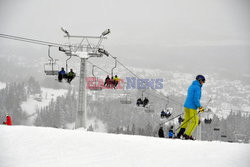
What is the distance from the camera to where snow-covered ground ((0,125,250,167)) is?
4.68m

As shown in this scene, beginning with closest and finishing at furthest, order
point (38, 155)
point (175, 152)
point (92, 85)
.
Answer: point (38, 155)
point (175, 152)
point (92, 85)

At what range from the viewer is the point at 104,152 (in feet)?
17.3

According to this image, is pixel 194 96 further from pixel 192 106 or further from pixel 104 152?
pixel 104 152

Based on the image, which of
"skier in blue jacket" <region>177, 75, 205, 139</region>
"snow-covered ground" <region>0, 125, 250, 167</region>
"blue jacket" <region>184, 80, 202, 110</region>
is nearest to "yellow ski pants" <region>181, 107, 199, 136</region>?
"skier in blue jacket" <region>177, 75, 205, 139</region>

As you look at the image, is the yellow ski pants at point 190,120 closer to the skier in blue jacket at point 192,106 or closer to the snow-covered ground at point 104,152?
the skier in blue jacket at point 192,106

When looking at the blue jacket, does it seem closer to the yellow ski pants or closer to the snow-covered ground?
the yellow ski pants

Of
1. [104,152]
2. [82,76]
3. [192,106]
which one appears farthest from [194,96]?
[82,76]

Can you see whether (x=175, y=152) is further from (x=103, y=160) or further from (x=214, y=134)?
(x=214, y=134)

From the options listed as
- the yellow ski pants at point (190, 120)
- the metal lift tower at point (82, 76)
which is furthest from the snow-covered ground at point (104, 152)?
the metal lift tower at point (82, 76)

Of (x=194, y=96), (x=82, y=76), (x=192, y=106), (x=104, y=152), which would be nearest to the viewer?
(x=104, y=152)

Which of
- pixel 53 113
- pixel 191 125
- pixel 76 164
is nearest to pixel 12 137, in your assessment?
pixel 76 164

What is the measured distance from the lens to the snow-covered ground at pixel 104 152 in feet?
15.4

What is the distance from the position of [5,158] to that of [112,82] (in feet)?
50.9

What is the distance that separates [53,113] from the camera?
19225 centimetres
